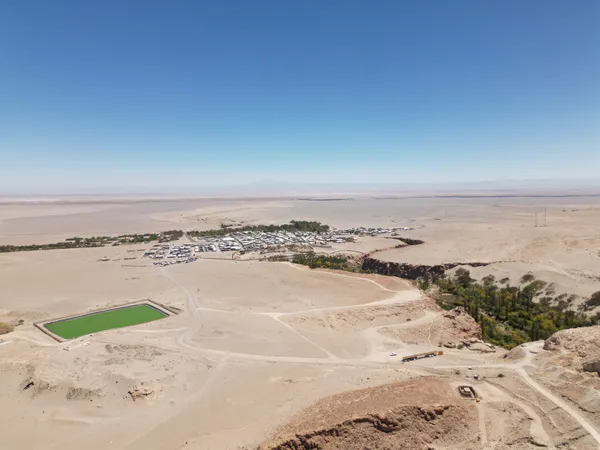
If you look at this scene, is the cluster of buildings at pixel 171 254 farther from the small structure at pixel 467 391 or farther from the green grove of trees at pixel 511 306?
the small structure at pixel 467 391

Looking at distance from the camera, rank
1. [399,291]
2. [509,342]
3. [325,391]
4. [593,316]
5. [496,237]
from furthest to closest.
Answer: [496,237] < [399,291] < [593,316] < [509,342] < [325,391]

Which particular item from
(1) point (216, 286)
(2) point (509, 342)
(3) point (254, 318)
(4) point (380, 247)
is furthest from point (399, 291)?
(4) point (380, 247)

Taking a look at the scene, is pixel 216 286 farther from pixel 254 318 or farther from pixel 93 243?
pixel 93 243

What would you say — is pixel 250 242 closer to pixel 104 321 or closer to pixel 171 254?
pixel 171 254

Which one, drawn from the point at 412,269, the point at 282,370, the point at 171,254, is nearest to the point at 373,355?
the point at 282,370

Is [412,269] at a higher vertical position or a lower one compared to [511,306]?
higher

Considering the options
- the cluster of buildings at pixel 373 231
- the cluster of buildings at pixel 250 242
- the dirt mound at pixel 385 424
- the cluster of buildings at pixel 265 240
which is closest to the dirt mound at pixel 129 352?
the dirt mound at pixel 385 424
